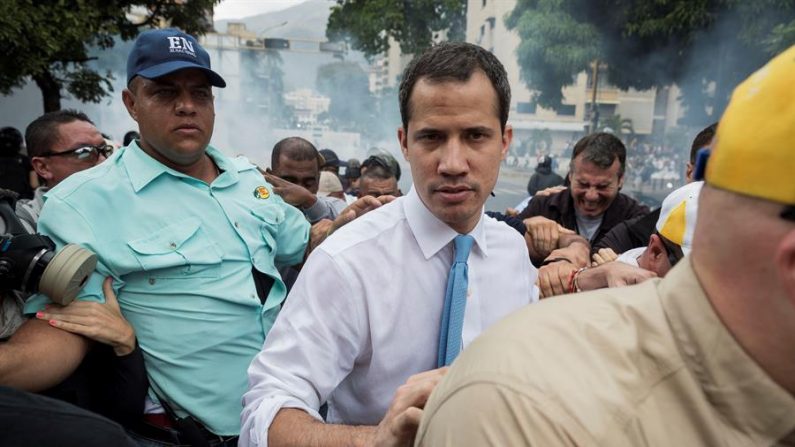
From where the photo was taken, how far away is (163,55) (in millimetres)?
2391

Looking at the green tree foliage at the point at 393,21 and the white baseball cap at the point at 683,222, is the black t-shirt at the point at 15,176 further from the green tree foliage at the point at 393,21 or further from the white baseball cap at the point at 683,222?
the green tree foliage at the point at 393,21

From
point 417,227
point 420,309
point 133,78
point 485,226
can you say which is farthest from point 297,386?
point 133,78

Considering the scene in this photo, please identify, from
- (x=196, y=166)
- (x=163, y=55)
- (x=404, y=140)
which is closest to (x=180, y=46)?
(x=163, y=55)

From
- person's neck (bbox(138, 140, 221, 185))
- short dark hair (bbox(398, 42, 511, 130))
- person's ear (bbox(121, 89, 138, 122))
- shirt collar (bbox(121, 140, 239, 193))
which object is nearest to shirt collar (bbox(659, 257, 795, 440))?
short dark hair (bbox(398, 42, 511, 130))

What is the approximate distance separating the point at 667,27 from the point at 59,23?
514 inches

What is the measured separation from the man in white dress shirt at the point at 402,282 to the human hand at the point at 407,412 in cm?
36

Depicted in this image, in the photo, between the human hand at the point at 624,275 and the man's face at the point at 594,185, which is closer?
the human hand at the point at 624,275

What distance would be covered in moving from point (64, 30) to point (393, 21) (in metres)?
20.1

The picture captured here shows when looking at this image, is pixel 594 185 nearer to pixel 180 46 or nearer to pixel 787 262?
pixel 180 46

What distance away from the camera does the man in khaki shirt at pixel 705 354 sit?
731 mm

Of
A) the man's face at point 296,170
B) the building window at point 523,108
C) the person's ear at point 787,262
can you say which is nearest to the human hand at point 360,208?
the person's ear at point 787,262

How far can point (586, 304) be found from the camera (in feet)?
2.88

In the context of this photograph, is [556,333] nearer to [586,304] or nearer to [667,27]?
[586,304]

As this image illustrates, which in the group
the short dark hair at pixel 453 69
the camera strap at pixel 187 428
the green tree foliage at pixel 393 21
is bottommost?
the camera strap at pixel 187 428
